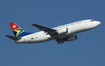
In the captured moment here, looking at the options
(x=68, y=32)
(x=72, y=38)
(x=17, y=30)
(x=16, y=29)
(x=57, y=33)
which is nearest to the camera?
(x=68, y=32)

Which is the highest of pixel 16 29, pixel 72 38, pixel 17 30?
pixel 16 29

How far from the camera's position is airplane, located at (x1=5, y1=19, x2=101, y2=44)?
53384 millimetres

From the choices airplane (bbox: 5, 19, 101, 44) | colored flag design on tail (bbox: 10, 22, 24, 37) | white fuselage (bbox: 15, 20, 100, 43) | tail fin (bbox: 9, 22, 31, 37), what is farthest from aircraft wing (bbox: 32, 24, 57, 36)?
colored flag design on tail (bbox: 10, 22, 24, 37)

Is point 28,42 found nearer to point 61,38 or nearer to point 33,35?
point 33,35

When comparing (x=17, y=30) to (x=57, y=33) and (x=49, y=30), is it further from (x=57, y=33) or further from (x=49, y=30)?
(x=57, y=33)

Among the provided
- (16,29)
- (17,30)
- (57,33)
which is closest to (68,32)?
(57,33)

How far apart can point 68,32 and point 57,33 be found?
3.09m

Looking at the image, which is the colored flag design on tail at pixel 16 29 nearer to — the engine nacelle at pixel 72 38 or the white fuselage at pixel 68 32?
the white fuselage at pixel 68 32

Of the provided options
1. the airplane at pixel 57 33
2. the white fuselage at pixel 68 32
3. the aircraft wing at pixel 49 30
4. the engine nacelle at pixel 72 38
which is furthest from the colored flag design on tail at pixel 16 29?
the engine nacelle at pixel 72 38

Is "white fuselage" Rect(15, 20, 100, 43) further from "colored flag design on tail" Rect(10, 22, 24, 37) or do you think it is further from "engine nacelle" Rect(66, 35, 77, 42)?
"engine nacelle" Rect(66, 35, 77, 42)

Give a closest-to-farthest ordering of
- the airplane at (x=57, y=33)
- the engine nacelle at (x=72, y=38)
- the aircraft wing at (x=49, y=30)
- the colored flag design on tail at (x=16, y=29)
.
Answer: the aircraft wing at (x=49, y=30)
the airplane at (x=57, y=33)
the engine nacelle at (x=72, y=38)
the colored flag design on tail at (x=16, y=29)

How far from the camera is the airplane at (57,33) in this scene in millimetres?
53384

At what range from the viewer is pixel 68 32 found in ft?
176

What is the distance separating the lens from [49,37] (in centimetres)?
5522
